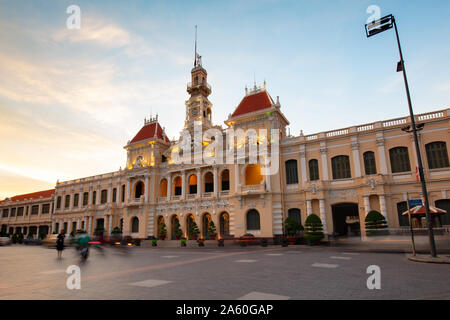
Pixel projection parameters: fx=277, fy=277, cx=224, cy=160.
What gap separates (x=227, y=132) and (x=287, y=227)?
15364 millimetres

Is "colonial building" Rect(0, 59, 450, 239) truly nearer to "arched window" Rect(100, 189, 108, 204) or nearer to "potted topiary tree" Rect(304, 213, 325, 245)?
"arched window" Rect(100, 189, 108, 204)

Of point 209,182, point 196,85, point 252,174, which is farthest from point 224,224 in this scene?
point 196,85

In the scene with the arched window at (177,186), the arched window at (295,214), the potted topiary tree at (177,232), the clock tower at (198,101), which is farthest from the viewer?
the clock tower at (198,101)

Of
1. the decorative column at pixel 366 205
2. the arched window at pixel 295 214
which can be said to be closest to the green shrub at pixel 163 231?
the arched window at pixel 295 214

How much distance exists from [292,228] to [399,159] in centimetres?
1305

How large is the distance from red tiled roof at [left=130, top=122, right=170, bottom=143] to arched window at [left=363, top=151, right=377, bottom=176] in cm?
3035

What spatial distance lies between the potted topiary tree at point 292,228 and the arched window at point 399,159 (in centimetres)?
1132

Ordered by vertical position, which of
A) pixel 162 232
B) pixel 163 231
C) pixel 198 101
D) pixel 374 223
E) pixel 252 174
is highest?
pixel 198 101

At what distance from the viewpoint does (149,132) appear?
1870 inches

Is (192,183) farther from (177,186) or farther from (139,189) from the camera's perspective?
(139,189)

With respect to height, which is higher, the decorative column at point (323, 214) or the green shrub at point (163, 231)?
the decorative column at point (323, 214)

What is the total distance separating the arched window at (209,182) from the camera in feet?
134

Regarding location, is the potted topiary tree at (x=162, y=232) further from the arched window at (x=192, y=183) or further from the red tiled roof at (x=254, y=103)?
the red tiled roof at (x=254, y=103)
